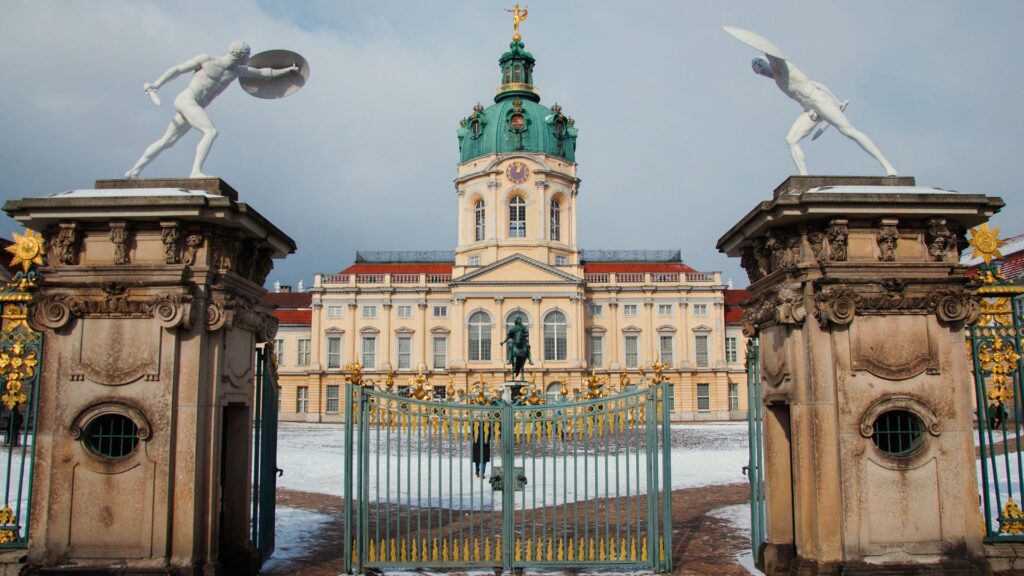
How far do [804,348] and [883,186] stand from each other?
1.80m

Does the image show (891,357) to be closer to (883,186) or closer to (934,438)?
(934,438)

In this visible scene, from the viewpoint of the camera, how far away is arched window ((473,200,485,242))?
2218 inches

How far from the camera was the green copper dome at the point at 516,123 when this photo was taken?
54875 millimetres

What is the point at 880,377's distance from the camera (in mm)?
7430

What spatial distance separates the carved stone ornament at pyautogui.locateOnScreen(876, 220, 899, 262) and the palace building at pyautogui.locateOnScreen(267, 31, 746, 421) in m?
46.0

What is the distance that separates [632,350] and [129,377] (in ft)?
166

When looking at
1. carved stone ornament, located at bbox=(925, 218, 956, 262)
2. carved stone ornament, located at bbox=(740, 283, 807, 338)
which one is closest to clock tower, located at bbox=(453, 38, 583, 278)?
Result: carved stone ornament, located at bbox=(740, 283, 807, 338)

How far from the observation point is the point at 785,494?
8156mm

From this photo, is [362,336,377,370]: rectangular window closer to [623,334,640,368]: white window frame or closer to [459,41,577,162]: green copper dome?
[459,41,577,162]: green copper dome

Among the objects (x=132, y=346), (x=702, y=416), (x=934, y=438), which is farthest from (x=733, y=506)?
(x=702, y=416)

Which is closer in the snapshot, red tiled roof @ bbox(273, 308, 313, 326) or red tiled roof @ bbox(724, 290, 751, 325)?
red tiled roof @ bbox(724, 290, 751, 325)

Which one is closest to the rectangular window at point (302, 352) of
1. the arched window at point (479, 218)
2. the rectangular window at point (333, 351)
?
the rectangular window at point (333, 351)

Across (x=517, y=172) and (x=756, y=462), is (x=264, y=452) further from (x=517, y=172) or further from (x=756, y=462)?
(x=517, y=172)

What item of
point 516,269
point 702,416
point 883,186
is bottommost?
point 702,416
